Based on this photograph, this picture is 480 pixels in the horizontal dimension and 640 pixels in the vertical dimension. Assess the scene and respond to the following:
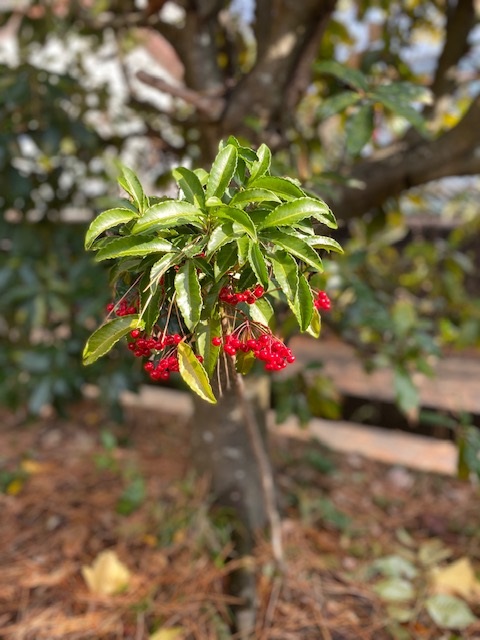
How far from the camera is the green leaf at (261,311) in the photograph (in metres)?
0.69

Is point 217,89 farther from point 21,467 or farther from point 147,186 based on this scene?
point 21,467

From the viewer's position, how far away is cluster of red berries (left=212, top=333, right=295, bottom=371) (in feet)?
2.20

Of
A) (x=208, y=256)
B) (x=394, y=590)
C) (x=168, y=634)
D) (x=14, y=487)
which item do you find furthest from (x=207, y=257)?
(x=14, y=487)

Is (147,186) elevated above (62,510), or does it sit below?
above

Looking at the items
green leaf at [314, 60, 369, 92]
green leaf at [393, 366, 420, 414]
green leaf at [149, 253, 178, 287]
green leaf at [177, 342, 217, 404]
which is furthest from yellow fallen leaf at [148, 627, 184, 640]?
green leaf at [314, 60, 369, 92]

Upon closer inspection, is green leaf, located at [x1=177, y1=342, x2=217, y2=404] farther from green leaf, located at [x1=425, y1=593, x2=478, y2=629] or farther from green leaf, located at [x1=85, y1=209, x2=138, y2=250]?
green leaf, located at [x1=425, y1=593, x2=478, y2=629]

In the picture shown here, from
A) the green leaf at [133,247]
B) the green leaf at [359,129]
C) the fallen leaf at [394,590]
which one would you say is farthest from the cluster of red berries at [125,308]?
the fallen leaf at [394,590]

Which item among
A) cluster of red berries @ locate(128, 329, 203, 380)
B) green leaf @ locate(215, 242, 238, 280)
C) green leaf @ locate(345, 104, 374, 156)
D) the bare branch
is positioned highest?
the bare branch

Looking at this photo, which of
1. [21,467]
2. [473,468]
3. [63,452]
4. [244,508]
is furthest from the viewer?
[63,452]

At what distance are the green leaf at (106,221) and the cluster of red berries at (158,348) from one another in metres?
0.12

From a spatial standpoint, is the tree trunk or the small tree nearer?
the small tree

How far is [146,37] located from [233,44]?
136cm

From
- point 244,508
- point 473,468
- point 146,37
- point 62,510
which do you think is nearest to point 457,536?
point 473,468

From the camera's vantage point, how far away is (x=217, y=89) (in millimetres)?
1328
